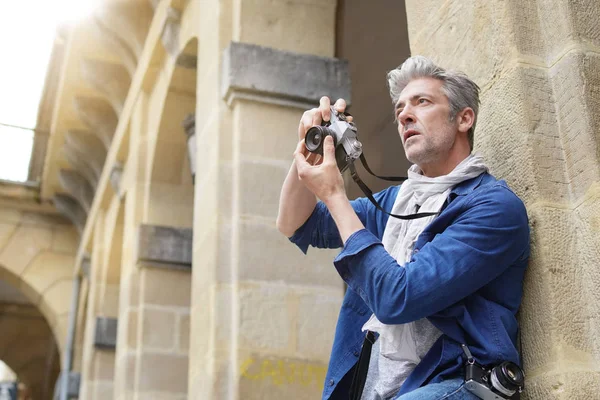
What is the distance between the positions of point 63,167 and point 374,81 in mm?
5746

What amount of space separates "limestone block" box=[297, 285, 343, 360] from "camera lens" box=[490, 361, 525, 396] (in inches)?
81.5

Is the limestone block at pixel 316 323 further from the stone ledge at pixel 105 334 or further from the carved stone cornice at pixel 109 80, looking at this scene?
the carved stone cornice at pixel 109 80

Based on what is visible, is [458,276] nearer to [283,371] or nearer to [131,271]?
[283,371]

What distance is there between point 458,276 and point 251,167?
91.4 inches

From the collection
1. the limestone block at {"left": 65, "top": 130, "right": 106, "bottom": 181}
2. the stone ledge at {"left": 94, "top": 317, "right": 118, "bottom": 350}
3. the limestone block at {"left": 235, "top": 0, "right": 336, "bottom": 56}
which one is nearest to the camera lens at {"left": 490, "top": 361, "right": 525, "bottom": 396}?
the limestone block at {"left": 235, "top": 0, "right": 336, "bottom": 56}

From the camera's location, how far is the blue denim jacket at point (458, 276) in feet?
5.10

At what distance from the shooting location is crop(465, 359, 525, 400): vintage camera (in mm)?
1527

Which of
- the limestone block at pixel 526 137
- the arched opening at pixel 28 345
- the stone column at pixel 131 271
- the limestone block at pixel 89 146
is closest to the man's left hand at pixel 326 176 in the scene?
the limestone block at pixel 526 137

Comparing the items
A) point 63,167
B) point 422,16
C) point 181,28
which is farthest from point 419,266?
point 63,167

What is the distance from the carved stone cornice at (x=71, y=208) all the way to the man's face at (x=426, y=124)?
827 centimetres

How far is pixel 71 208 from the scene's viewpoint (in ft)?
32.2

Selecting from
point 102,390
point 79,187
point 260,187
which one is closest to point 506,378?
point 260,187

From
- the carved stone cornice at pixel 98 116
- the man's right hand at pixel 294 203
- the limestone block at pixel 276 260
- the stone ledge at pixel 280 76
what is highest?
the carved stone cornice at pixel 98 116

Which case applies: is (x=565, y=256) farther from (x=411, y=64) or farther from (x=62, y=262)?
(x=62, y=262)
